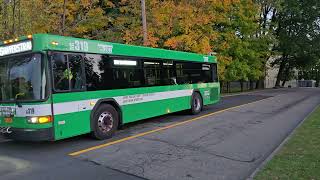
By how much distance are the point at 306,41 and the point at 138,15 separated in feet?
103

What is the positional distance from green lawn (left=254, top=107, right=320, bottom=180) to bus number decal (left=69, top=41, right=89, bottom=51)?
565cm

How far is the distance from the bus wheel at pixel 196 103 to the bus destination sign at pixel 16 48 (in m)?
8.94

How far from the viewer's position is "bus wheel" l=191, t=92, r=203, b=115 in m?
17.3

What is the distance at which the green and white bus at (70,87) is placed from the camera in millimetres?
9500

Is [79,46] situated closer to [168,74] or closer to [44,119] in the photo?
[44,119]

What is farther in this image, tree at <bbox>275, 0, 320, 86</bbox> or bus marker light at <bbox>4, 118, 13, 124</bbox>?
tree at <bbox>275, 0, 320, 86</bbox>

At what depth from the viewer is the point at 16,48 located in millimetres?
9992

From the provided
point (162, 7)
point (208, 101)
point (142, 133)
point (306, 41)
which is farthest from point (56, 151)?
point (306, 41)

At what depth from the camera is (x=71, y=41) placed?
10.3 metres

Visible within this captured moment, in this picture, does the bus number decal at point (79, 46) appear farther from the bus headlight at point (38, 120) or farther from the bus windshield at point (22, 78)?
the bus headlight at point (38, 120)

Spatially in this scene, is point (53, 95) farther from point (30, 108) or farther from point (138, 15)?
point (138, 15)

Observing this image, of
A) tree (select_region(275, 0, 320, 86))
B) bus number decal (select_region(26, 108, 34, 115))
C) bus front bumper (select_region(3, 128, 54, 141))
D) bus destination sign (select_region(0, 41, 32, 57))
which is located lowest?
bus front bumper (select_region(3, 128, 54, 141))

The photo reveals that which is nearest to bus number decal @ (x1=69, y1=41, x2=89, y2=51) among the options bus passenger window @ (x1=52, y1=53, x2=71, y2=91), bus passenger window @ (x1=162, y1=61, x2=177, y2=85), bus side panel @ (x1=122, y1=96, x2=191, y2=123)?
bus passenger window @ (x1=52, y1=53, x2=71, y2=91)

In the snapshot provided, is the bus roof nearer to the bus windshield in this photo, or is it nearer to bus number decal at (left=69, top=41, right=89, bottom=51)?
bus number decal at (left=69, top=41, right=89, bottom=51)
